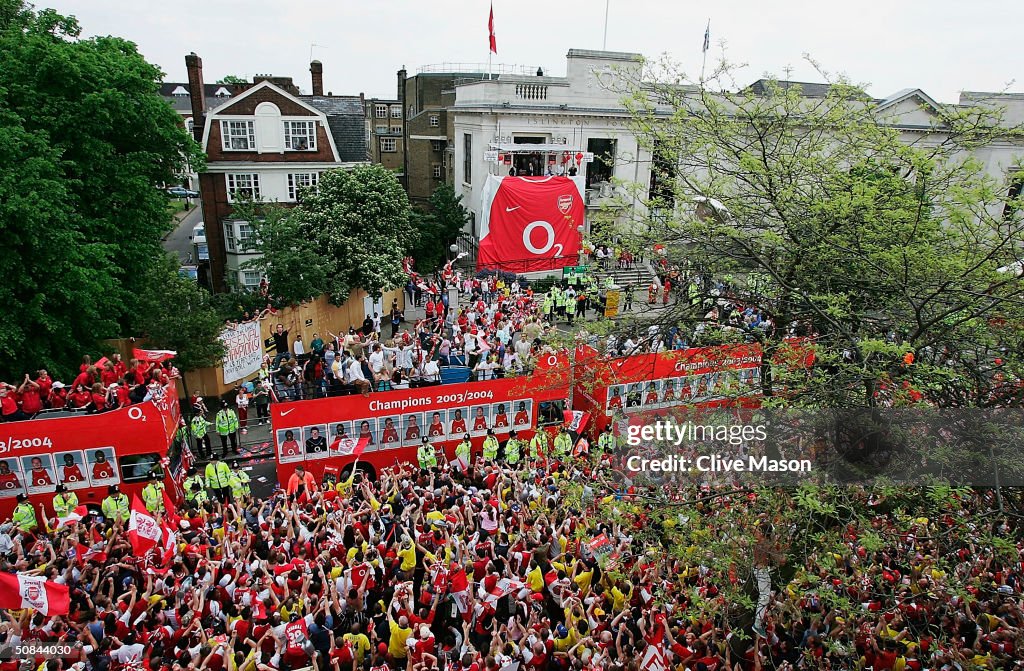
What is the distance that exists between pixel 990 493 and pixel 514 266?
2427 cm

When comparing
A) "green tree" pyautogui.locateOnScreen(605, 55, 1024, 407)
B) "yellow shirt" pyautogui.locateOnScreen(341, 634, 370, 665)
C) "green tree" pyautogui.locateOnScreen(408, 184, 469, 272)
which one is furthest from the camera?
"green tree" pyautogui.locateOnScreen(408, 184, 469, 272)

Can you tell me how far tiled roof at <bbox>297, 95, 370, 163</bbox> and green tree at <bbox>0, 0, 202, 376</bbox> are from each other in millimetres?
11220

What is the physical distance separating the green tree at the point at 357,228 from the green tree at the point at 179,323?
6.04 meters

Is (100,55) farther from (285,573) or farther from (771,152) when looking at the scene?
(771,152)

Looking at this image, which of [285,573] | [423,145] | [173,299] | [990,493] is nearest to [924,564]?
[990,493]

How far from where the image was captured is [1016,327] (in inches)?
291

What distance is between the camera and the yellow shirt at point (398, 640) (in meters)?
8.50

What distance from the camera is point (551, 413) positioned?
17453 millimetres

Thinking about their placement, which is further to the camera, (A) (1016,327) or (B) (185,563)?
(B) (185,563)

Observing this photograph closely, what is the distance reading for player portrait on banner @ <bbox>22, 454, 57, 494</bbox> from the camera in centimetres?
1297

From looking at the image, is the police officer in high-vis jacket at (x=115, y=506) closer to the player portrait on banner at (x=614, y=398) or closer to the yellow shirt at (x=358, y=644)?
the yellow shirt at (x=358, y=644)

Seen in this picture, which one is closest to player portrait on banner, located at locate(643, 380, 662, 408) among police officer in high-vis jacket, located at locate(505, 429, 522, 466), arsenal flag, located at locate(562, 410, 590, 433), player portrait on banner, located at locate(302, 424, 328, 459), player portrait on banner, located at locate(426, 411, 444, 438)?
arsenal flag, located at locate(562, 410, 590, 433)

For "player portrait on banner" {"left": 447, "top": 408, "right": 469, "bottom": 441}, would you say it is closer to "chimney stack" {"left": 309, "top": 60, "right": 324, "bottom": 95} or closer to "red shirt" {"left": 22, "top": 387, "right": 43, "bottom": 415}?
"red shirt" {"left": 22, "top": 387, "right": 43, "bottom": 415}

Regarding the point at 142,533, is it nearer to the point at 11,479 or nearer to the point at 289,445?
the point at 289,445
